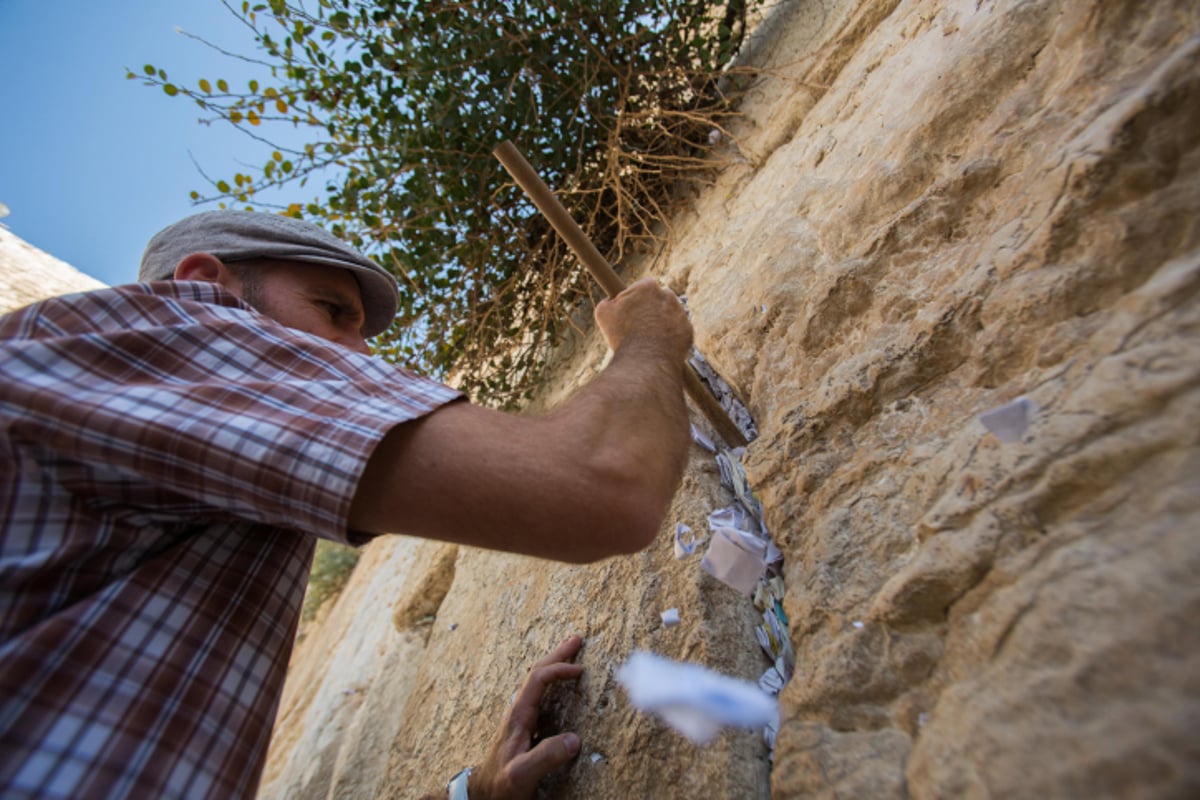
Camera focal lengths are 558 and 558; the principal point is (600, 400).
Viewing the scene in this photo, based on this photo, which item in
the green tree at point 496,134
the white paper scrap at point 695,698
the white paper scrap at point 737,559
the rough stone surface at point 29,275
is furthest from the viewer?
the rough stone surface at point 29,275

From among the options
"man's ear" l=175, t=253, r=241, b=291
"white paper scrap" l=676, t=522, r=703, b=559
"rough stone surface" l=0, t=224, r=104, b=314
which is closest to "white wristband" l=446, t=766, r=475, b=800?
"white paper scrap" l=676, t=522, r=703, b=559

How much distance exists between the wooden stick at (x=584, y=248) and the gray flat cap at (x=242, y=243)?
38 cm

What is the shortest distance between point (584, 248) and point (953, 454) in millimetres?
857

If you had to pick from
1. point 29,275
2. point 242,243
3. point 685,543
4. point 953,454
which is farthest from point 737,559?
point 29,275

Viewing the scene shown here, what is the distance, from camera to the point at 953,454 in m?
0.65

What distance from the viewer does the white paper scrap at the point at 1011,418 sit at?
1.91 ft

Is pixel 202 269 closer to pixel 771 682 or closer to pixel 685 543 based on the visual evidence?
pixel 685 543

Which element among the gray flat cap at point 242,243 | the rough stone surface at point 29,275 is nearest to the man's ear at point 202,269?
the gray flat cap at point 242,243

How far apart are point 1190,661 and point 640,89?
1953 mm

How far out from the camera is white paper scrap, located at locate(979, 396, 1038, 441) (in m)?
0.58

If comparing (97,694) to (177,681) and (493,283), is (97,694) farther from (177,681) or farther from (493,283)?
(493,283)

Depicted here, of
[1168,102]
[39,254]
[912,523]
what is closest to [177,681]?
[912,523]

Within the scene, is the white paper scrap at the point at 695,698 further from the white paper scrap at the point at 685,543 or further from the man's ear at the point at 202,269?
the man's ear at the point at 202,269

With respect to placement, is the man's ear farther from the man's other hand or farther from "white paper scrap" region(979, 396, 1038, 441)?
"white paper scrap" region(979, 396, 1038, 441)
